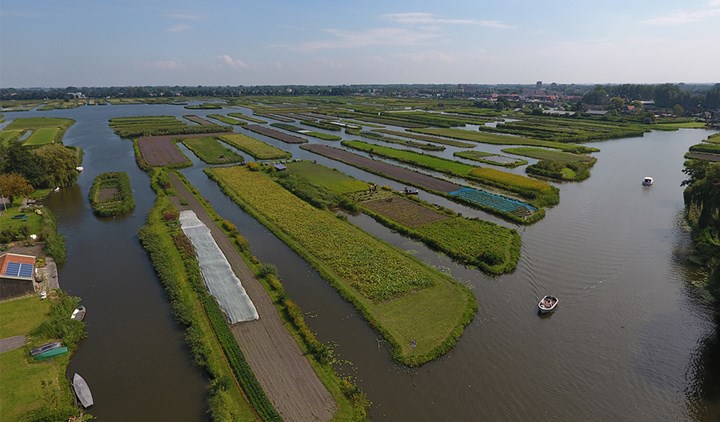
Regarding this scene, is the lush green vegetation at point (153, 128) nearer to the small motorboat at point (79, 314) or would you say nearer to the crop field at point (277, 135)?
the crop field at point (277, 135)

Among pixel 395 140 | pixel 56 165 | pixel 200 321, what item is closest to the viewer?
pixel 200 321

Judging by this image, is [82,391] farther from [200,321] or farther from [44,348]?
[200,321]

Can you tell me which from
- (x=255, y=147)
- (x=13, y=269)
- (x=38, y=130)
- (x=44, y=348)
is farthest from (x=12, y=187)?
(x=38, y=130)

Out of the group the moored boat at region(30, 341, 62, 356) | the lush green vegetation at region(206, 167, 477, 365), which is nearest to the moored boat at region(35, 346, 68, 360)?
the moored boat at region(30, 341, 62, 356)

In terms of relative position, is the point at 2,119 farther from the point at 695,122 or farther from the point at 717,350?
the point at 695,122

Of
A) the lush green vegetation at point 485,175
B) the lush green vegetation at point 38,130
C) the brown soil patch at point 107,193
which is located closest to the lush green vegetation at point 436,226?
the lush green vegetation at point 485,175

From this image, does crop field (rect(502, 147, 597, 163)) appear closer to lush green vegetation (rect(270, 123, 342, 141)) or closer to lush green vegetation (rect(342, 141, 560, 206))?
lush green vegetation (rect(342, 141, 560, 206))
